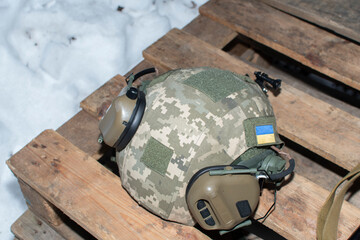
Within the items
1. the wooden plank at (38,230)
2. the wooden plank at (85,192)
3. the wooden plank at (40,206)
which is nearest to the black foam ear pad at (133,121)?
the wooden plank at (85,192)

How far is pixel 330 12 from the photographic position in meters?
2.51

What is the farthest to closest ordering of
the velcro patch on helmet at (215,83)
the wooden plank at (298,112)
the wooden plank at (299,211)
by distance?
1. the wooden plank at (298,112)
2. the wooden plank at (299,211)
3. the velcro patch on helmet at (215,83)

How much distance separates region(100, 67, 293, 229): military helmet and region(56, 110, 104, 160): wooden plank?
357 millimetres

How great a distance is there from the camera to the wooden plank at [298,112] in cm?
206

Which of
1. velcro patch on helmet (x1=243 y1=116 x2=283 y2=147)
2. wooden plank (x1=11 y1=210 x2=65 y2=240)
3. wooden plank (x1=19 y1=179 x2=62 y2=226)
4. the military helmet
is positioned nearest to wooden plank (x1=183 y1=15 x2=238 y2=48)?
the military helmet

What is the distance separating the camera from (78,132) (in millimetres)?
2174

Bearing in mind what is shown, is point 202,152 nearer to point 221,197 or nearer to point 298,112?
point 221,197

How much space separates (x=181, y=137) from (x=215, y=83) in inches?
10.3

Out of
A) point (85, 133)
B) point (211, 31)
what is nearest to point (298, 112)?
point (211, 31)

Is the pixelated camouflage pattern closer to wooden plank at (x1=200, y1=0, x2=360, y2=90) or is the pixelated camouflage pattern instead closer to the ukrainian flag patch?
the ukrainian flag patch

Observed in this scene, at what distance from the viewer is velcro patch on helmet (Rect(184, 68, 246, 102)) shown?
5.72 ft

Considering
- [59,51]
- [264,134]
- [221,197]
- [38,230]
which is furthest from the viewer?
[59,51]

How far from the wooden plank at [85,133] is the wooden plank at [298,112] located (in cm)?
46

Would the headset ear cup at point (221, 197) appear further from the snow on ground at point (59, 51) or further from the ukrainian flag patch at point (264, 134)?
the snow on ground at point (59, 51)
